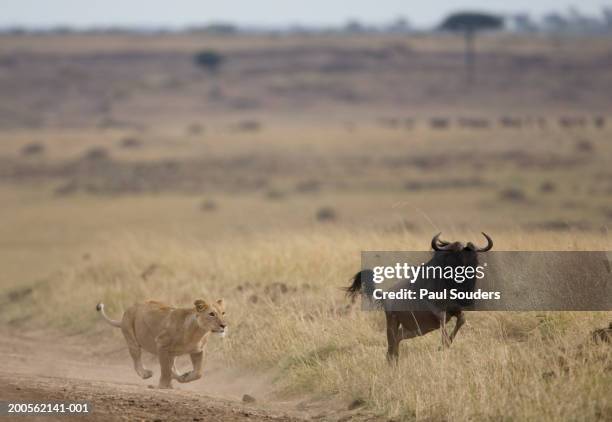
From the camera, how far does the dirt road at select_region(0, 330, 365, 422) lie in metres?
8.45

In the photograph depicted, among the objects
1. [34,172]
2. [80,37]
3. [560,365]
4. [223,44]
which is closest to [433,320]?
[560,365]

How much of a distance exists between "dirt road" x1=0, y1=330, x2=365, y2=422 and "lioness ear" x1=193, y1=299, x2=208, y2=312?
2.32ft

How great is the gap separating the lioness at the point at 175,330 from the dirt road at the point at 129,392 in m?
0.21

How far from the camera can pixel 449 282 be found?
362 inches

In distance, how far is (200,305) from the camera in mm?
9586

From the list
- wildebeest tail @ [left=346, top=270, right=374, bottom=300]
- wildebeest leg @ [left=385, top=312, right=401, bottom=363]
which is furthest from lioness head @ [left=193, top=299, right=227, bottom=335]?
wildebeest leg @ [left=385, top=312, right=401, bottom=363]

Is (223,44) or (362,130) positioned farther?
(223,44)

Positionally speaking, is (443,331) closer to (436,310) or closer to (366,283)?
(436,310)

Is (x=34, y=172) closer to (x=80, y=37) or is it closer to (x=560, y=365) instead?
(x=560, y=365)

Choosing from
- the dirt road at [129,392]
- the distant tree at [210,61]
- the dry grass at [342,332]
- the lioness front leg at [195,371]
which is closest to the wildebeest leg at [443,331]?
the dry grass at [342,332]

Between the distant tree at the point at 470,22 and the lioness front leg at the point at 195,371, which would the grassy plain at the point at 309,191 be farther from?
the distant tree at the point at 470,22

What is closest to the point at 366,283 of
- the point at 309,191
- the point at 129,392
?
the point at 129,392

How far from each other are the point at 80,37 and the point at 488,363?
365 feet

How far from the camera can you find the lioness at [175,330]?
380 inches
